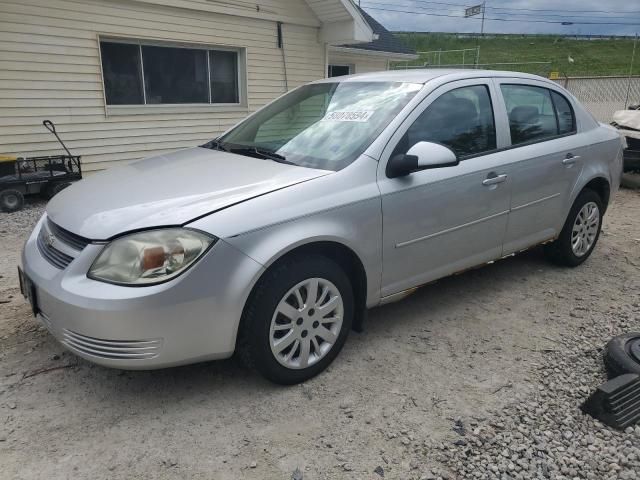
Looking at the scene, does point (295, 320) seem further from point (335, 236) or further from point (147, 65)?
point (147, 65)

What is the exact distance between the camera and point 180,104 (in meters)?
9.23

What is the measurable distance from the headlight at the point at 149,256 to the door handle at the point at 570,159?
3.17 metres

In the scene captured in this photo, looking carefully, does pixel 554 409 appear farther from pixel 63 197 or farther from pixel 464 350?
pixel 63 197

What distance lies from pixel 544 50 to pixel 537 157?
57.6 m

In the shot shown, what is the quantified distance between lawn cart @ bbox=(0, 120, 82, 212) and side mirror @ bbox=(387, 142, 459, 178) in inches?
230

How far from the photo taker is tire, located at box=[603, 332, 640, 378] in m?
2.92

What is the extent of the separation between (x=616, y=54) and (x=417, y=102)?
57.1m

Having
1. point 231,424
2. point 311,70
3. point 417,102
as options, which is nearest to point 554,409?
point 231,424

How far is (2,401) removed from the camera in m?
2.67

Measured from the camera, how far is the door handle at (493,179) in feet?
11.7

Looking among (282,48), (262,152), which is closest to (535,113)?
(262,152)

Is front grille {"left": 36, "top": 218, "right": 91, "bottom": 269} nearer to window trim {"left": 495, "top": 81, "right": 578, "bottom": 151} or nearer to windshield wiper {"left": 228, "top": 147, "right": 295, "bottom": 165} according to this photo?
windshield wiper {"left": 228, "top": 147, "right": 295, "bottom": 165}

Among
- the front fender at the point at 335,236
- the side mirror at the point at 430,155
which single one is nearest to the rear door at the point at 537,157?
the side mirror at the point at 430,155

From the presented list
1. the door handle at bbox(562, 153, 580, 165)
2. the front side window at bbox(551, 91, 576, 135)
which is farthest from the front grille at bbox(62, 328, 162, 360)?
the front side window at bbox(551, 91, 576, 135)
